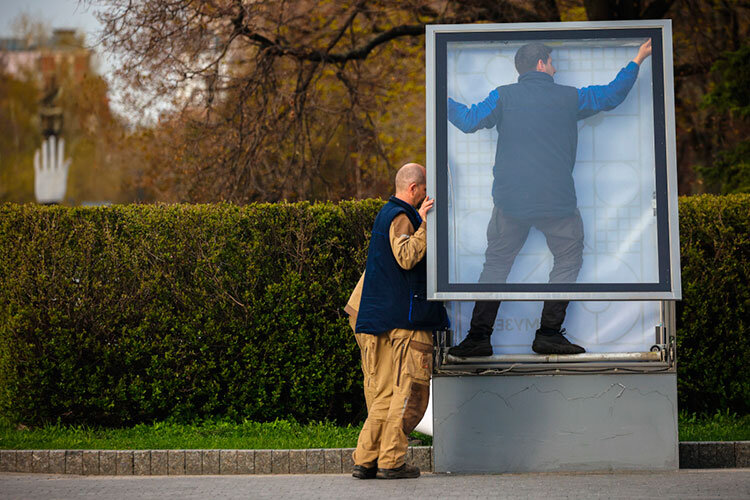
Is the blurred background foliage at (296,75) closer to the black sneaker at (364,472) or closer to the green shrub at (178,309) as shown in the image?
the green shrub at (178,309)

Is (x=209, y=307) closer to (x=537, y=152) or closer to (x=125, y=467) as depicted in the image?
(x=125, y=467)

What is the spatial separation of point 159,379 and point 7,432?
1319 mm

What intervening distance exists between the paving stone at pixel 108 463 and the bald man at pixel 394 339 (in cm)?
189

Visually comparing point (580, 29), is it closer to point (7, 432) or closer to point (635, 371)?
point (635, 371)

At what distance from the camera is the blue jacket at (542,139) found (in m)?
7.07

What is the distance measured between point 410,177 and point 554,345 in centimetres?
157

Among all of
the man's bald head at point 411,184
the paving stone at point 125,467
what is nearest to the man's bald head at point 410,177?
the man's bald head at point 411,184

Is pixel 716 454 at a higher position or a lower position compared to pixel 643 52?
lower

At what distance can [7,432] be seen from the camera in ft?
28.6

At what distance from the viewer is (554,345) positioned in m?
7.33

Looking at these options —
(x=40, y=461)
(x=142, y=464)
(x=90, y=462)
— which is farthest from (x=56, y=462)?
(x=142, y=464)

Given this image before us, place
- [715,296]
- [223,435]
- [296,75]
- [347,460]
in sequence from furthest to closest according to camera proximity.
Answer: [296,75]
[715,296]
[223,435]
[347,460]

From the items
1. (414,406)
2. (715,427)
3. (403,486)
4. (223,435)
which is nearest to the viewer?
(403,486)

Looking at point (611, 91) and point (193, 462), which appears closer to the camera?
point (611, 91)
